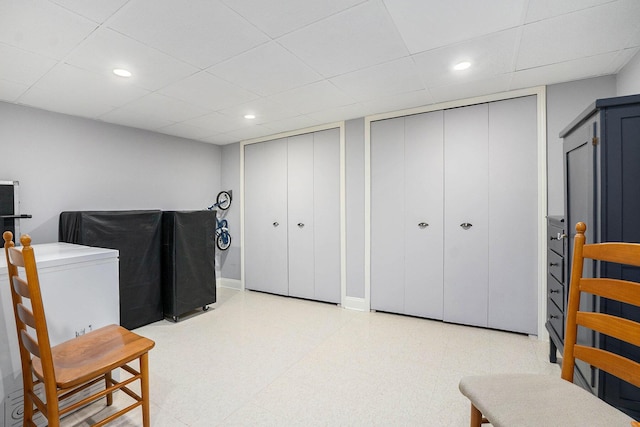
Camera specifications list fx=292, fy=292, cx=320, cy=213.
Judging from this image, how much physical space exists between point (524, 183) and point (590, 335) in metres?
1.92

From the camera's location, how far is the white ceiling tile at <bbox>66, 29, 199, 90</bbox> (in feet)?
6.61

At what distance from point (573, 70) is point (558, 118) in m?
0.45

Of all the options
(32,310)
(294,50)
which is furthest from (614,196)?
(32,310)

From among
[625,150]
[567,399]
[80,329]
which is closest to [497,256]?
[625,150]

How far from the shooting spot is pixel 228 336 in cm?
311

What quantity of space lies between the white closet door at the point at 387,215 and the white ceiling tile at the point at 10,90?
3.62 m

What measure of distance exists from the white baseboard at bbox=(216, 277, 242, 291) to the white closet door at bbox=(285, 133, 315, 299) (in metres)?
1.10

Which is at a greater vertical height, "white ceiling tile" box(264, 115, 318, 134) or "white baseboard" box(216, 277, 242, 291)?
"white ceiling tile" box(264, 115, 318, 134)

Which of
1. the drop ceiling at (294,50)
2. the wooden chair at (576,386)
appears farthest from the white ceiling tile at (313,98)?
the wooden chair at (576,386)

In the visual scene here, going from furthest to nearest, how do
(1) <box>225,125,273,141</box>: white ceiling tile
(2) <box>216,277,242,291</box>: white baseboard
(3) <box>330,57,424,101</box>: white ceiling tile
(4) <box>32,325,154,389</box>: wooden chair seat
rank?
(2) <box>216,277,242,291</box>: white baseboard < (1) <box>225,125,273,141</box>: white ceiling tile < (3) <box>330,57,424,101</box>: white ceiling tile < (4) <box>32,325,154,389</box>: wooden chair seat

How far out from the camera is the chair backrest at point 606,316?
107cm

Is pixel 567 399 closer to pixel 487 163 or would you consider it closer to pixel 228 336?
pixel 487 163

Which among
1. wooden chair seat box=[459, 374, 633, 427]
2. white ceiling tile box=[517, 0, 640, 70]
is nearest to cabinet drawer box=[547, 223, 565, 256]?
wooden chair seat box=[459, 374, 633, 427]

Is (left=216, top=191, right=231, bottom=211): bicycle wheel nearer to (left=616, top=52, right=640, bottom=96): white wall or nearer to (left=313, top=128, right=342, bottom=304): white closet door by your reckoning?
(left=313, top=128, right=342, bottom=304): white closet door
